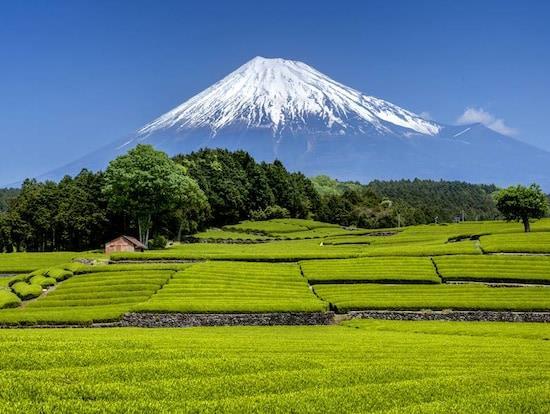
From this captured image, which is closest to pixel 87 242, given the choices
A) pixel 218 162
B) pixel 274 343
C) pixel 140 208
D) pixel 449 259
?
pixel 140 208

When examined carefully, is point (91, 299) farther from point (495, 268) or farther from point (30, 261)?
point (495, 268)

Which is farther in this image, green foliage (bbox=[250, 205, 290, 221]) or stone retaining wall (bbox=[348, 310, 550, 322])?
green foliage (bbox=[250, 205, 290, 221])

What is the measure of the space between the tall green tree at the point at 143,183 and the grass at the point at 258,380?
53626 mm

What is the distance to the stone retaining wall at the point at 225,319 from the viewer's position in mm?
34938

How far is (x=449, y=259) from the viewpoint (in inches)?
2072

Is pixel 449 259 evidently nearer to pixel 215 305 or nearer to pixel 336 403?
pixel 215 305

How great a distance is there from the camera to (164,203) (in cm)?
7544

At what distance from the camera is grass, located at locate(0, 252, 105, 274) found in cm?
5681

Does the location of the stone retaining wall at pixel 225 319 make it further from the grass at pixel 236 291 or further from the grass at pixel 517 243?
the grass at pixel 517 243

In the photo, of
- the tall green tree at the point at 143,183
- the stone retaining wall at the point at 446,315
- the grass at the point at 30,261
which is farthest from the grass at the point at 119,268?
the tall green tree at the point at 143,183

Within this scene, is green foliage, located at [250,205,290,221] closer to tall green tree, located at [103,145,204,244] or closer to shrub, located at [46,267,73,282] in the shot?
tall green tree, located at [103,145,204,244]

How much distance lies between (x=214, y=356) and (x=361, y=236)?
7590cm

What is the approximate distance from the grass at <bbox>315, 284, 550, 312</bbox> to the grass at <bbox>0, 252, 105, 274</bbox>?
29154 millimetres

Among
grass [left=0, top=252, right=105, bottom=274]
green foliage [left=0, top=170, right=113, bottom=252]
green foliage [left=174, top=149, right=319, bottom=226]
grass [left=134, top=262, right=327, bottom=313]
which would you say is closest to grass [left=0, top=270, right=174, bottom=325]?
grass [left=134, top=262, right=327, bottom=313]
